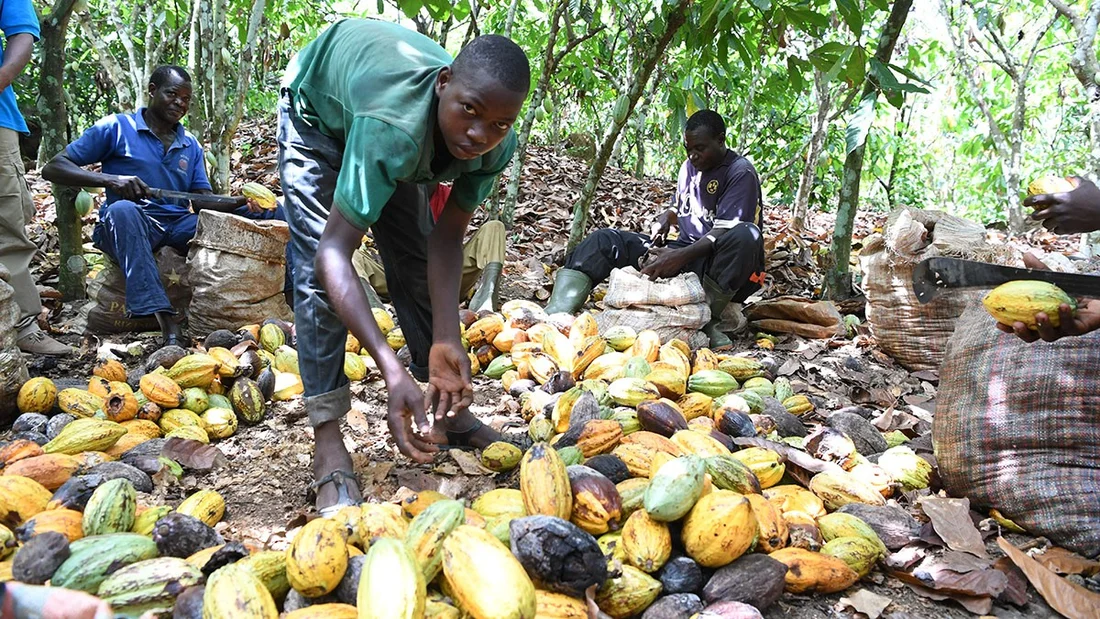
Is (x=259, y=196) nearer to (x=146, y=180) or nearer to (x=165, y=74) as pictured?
(x=146, y=180)

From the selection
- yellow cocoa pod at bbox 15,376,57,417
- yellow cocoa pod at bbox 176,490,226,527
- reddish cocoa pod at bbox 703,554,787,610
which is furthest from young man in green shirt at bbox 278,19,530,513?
yellow cocoa pod at bbox 15,376,57,417

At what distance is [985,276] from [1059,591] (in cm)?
85

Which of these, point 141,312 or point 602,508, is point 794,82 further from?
point 141,312

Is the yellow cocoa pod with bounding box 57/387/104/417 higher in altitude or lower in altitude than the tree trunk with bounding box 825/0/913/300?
lower

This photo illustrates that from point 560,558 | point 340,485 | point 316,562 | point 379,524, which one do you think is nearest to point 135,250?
point 340,485

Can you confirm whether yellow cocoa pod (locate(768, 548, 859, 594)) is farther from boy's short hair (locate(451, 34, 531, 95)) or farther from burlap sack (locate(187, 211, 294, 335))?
burlap sack (locate(187, 211, 294, 335))

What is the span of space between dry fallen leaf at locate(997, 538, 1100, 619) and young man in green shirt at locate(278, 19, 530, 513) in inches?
58.5

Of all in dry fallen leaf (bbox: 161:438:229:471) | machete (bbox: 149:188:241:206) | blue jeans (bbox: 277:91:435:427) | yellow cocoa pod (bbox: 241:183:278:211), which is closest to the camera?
blue jeans (bbox: 277:91:435:427)

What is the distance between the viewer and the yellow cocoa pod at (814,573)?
65.8 inches

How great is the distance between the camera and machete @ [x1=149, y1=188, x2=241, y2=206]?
3471 mm

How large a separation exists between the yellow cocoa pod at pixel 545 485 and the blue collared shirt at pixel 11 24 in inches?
113

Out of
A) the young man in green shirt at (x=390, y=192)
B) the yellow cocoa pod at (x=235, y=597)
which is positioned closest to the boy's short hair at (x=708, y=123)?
the young man in green shirt at (x=390, y=192)

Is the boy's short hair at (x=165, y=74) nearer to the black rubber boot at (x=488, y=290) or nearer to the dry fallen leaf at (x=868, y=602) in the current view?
the black rubber boot at (x=488, y=290)

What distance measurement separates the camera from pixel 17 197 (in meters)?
3.22
